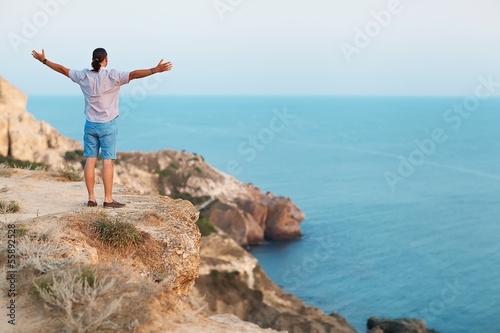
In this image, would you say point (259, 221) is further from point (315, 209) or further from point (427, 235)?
point (427, 235)

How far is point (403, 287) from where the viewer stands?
46.8m

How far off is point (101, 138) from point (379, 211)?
6862 cm

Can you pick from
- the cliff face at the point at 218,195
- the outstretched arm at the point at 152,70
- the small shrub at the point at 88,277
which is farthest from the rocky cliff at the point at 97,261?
the cliff face at the point at 218,195

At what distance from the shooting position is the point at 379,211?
238 feet

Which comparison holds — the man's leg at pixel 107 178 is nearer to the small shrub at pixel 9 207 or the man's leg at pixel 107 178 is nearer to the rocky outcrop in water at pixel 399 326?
the small shrub at pixel 9 207

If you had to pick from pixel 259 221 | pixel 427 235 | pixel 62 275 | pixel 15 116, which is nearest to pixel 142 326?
pixel 62 275

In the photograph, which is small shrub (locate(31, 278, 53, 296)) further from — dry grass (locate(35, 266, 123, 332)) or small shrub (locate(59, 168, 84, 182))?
small shrub (locate(59, 168, 84, 182))

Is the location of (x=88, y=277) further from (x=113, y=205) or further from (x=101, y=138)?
(x=101, y=138)

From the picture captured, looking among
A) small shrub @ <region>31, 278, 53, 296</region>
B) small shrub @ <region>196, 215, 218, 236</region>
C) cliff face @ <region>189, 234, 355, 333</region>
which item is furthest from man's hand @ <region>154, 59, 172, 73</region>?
small shrub @ <region>196, 215, 218, 236</region>

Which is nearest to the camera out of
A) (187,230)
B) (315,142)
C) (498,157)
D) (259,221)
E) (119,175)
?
(187,230)

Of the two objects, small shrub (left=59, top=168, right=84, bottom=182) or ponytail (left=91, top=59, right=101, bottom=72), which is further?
small shrub (left=59, top=168, right=84, bottom=182)

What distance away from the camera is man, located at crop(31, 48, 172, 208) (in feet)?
23.5

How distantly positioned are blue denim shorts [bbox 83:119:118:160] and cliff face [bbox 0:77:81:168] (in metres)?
36.9

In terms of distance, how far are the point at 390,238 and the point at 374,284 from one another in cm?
1490
